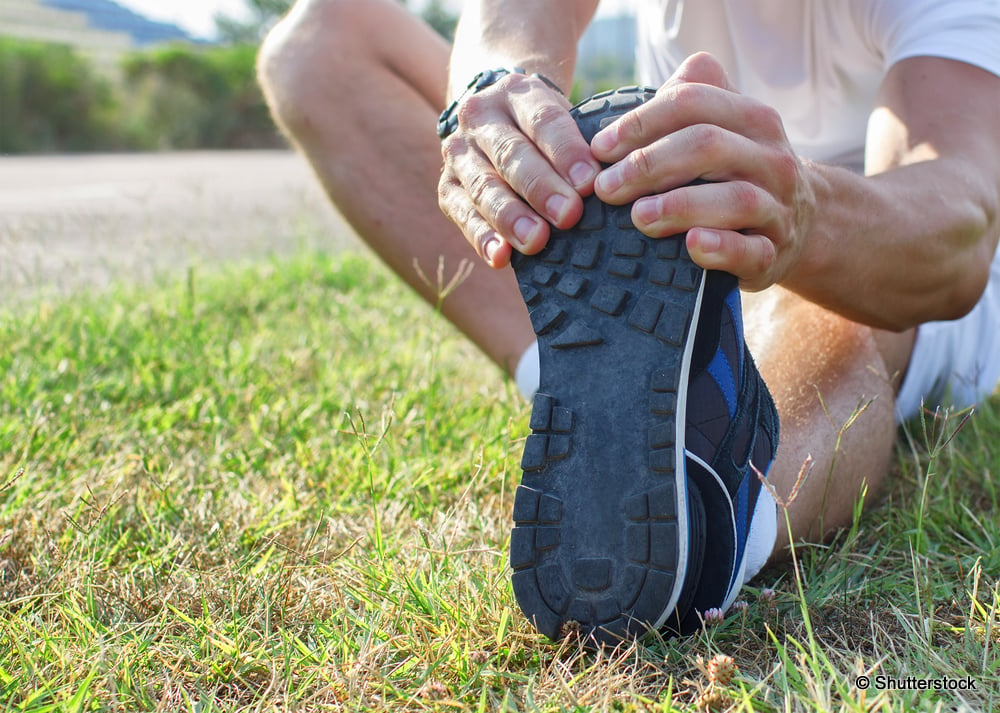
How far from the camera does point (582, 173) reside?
3.64 feet

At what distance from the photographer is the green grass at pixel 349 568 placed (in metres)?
1.00

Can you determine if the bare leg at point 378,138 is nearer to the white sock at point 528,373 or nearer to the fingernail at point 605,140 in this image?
the white sock at point 528,373

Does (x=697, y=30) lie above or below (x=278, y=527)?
above

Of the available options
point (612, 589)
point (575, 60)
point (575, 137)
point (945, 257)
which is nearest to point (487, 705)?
point (612, 589)

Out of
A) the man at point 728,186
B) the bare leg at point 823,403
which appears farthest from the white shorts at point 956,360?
the bare leg at point 823,403

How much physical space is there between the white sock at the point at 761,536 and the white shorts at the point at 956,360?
0.70 meters

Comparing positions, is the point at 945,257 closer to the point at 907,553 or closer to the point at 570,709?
the point at 907,553

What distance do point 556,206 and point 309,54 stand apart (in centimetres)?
135

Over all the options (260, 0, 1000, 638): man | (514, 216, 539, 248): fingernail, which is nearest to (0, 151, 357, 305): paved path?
(260, 0, 1000, 638): man

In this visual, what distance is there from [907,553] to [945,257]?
46 cm

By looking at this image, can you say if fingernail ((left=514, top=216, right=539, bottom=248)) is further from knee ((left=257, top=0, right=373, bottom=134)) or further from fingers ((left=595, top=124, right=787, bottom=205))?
knee ((left=257, top=0, right=373, bottom=134))

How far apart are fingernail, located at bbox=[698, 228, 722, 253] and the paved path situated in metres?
2.23

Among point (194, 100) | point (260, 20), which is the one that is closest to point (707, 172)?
point (194, 100)

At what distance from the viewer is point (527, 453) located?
1.07 metres
